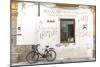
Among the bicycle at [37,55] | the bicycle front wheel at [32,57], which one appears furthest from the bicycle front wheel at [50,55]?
the bicycle front wheel at [32,57]

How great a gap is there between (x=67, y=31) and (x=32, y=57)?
1.45 ft

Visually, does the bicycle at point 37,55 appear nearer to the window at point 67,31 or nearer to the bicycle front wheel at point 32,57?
the bicycle front wheel at point 32,57

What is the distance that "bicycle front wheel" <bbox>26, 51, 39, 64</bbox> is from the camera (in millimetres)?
1697

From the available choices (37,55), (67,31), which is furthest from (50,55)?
(67,31)

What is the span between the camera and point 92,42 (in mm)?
1912

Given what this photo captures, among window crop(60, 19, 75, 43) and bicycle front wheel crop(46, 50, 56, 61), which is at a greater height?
window crop(60, 19, 75, 43)

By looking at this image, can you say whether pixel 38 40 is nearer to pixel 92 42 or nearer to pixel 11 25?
pixel 11 25

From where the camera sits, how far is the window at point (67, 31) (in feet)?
5.93

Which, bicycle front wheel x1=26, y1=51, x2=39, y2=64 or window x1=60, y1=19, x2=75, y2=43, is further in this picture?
window x1=60, y1=19, x2=75, y2=43

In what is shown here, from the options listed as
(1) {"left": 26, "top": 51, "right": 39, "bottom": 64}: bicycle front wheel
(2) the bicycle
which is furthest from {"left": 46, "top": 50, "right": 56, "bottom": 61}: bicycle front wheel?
(1) {"left": 26, "top": 51, "right": 39, "bottom": 64}: bicycle front wheel

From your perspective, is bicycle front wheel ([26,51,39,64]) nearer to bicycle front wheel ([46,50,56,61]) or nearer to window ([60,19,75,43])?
bicycle front wheel ([46,50,56,61])

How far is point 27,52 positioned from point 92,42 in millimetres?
704

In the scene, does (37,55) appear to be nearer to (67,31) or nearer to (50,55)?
(50,55)
